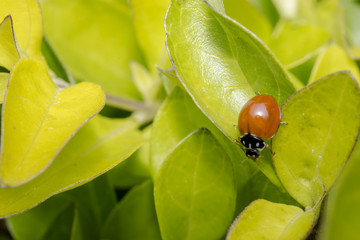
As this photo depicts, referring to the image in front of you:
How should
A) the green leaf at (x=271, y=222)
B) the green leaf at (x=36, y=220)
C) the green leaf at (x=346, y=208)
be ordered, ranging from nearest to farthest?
1. the green leaf at (x=346, y=208)
2. the green leaf at (x=271, y=222)
3. the green leaf at (x=36, y=220)

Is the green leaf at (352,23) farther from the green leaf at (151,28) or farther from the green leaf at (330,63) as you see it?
the green leaf at (151,28)

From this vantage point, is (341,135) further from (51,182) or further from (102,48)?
(102,48)

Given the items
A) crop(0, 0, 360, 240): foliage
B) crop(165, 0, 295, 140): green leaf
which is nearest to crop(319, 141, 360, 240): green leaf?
crop(0, 0, 360, 240): foliage

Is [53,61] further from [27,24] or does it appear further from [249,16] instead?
[249,16]

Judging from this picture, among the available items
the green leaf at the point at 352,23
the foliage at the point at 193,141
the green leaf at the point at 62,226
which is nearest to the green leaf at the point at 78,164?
the foliage at the point at 193,141

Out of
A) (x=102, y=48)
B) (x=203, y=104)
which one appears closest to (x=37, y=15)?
(x=102, y=48)

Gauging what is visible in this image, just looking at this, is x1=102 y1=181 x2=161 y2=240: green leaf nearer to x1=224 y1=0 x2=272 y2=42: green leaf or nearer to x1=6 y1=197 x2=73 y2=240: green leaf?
x1=6 y1=197 x2=73 y2=240: green leaf
